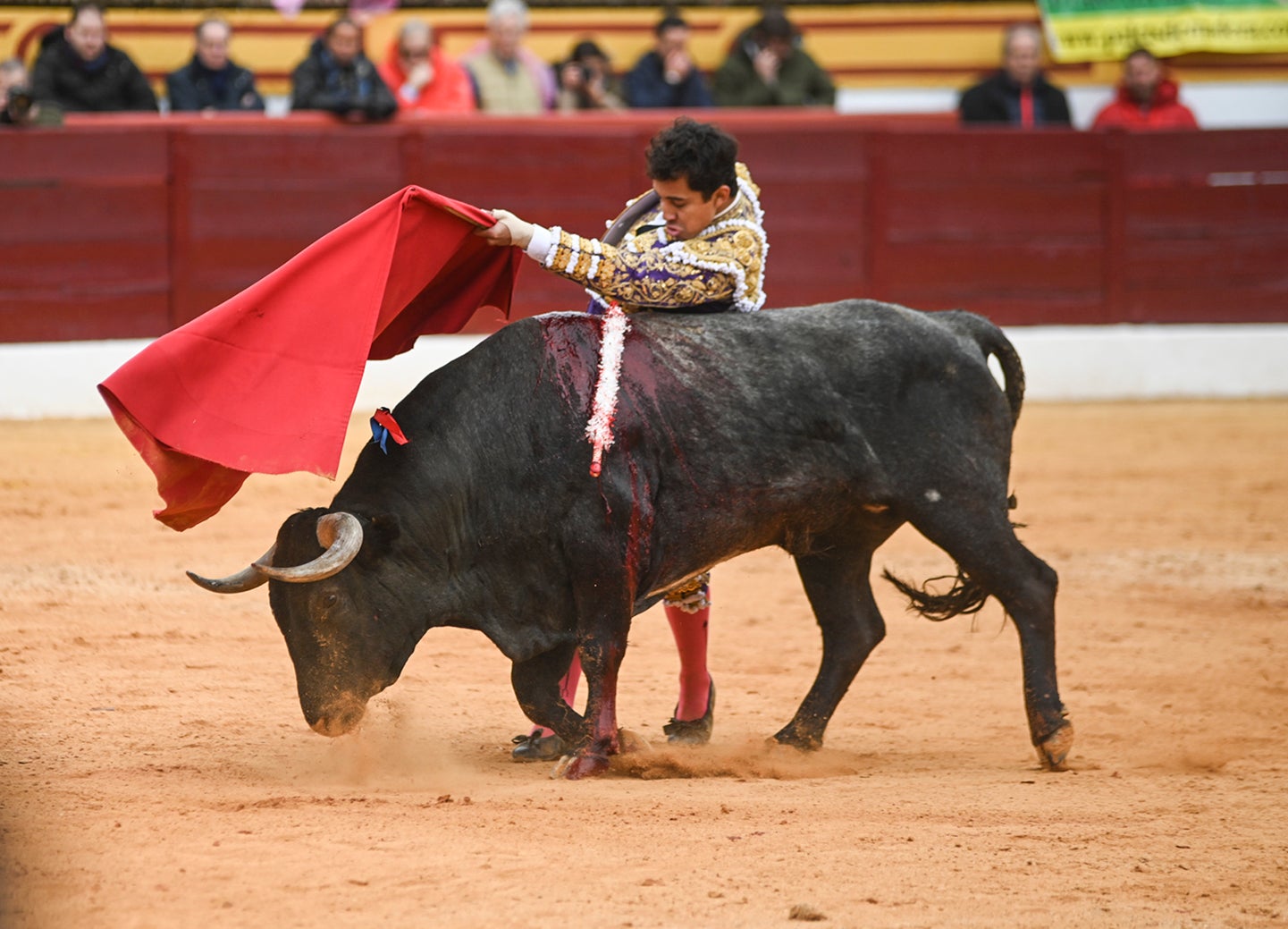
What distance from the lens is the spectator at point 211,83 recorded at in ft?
29.8

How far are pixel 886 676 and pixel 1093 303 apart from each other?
613cm

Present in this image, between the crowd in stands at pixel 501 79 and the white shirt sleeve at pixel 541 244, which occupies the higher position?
the crowd in stands at pixel 501 79

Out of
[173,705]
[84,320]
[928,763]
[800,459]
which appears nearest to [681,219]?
[800,459]

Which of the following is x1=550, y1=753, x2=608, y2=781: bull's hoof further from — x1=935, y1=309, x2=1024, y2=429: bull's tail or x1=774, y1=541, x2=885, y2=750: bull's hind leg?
x1=935, y1=309, x2=1024, y2=429: bull's tail

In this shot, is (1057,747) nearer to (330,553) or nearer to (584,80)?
(330,553)

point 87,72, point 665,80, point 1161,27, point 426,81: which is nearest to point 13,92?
point 87,72

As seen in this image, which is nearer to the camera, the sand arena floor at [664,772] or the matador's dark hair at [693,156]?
the sand arena floor at [664,772]

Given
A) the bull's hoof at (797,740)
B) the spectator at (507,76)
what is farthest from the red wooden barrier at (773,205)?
the bull's hoof at (797,740)

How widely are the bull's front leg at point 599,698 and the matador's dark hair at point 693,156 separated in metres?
0.94

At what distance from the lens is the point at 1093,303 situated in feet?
34.1

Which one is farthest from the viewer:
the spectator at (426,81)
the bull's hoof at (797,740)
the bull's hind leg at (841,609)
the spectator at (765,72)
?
the spectator at (765,72)

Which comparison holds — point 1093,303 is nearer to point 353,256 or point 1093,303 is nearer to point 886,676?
point 886,676

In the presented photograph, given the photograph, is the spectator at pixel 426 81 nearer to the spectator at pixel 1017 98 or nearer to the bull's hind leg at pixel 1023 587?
the spectator at pixel 1017 98

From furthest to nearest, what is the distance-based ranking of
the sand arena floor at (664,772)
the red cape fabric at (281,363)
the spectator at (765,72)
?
1. the spectator at (765,72)
2. the red cape fabric at (281,363)
3. the sand arena floor at (664,772)
